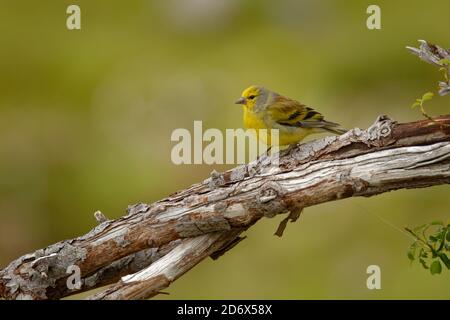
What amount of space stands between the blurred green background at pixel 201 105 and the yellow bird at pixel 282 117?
104 inches

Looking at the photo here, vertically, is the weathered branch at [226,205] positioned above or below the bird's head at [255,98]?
below

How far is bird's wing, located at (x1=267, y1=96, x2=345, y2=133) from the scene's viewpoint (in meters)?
5.05

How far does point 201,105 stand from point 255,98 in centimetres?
496

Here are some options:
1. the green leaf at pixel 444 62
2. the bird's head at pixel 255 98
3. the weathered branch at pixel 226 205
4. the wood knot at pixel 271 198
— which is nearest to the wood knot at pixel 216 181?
the weathered branch at pixel 226 205

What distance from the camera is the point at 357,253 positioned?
26.6 feet

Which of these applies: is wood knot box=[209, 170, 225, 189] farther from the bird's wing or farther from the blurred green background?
the blurred green background

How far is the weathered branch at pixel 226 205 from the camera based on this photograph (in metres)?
4.07

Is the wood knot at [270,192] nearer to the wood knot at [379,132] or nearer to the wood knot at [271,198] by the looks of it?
the wood knot at [271,198]

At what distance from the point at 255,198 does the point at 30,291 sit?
1.28 m

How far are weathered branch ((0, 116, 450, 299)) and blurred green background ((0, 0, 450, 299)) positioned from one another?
3.21 meters

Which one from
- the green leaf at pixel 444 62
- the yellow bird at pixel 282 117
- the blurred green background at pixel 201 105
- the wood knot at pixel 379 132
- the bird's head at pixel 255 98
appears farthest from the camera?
the blurred green background at pixel 201 105

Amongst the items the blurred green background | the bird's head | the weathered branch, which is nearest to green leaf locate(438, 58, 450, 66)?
the weathered branch

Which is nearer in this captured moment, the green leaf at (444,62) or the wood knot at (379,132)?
the green leaf at (444,62)
